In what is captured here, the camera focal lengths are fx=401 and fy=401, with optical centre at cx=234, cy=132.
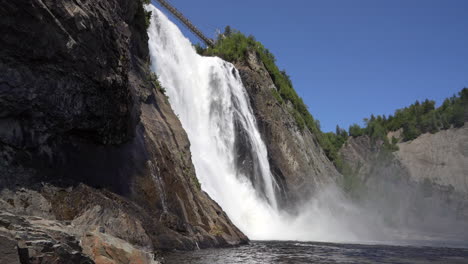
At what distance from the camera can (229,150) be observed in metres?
29.0

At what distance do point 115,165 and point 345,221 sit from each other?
1234 inches

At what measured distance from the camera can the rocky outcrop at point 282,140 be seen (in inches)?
1342

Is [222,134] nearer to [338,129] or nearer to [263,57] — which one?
[263,57]

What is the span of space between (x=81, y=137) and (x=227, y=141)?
59.1 feet

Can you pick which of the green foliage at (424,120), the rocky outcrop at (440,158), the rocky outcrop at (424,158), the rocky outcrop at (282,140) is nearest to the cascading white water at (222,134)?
the rocky outcrop at (282,140)

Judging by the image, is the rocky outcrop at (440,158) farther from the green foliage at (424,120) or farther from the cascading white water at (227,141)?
the cascading white water at (227,141)

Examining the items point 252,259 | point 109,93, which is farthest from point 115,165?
point 252,259

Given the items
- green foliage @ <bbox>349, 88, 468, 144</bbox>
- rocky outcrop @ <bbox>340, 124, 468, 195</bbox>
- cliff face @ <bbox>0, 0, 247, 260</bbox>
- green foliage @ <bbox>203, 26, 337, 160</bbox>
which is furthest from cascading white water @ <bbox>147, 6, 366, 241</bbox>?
green foliage @ <bbox>349, 88, 468, 144</bbox>

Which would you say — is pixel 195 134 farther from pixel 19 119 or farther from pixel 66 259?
pixel 66 259

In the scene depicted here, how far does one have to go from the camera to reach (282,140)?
35219 mm

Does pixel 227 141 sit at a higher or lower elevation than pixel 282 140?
lower

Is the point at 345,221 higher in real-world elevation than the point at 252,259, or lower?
higher

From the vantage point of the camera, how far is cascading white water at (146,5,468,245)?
2539 cm

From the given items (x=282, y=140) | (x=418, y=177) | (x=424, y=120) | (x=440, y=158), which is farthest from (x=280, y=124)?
(x=424, y=120)
